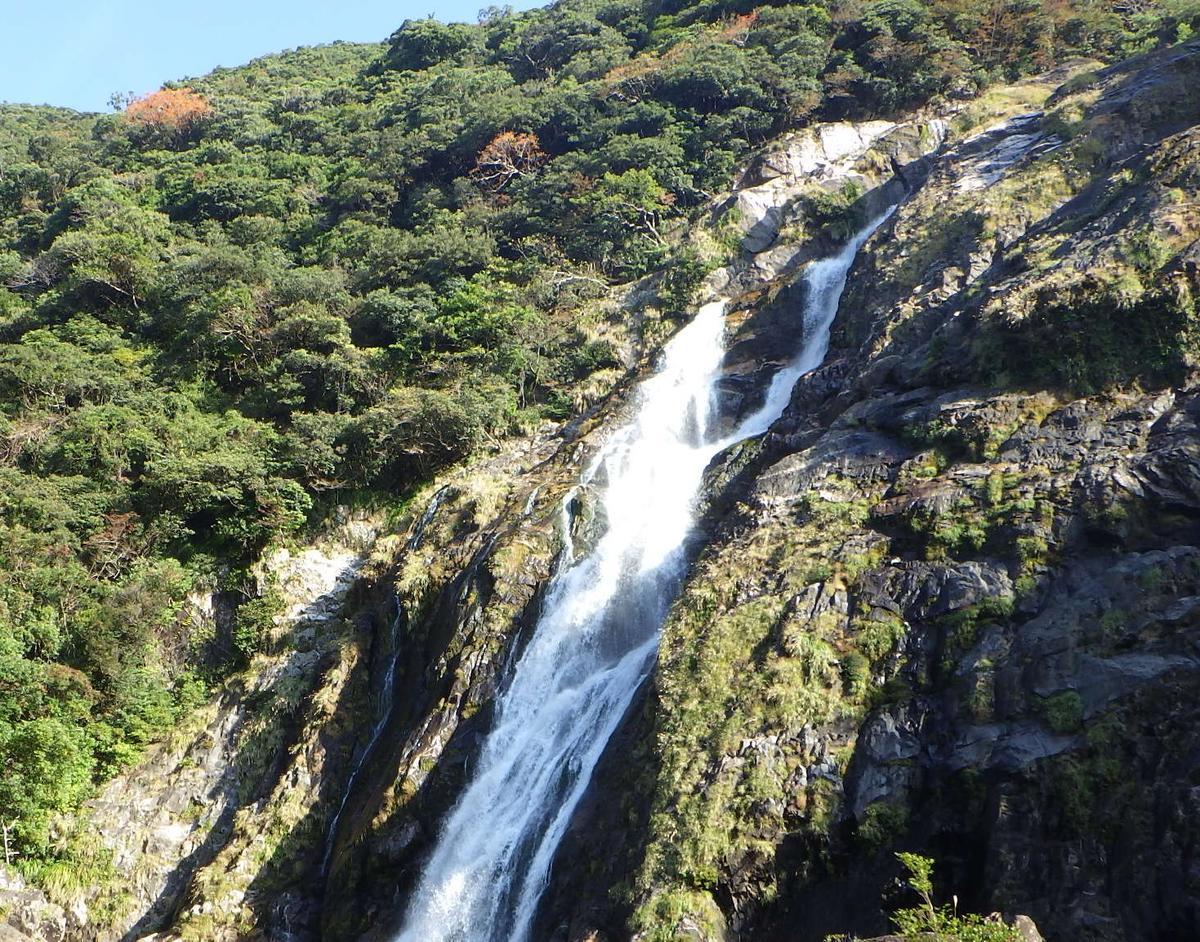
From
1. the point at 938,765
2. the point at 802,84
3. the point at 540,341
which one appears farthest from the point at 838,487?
the point at 802,84

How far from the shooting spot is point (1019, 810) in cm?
1072

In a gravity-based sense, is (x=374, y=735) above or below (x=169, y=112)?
below

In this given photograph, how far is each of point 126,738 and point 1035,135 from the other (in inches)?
1116

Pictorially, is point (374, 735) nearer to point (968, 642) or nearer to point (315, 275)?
point (968, 642)

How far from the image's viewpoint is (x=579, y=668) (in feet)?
59.7

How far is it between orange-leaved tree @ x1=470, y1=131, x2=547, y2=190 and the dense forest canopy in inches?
5.6

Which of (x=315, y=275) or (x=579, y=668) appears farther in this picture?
(x=315, y=275)

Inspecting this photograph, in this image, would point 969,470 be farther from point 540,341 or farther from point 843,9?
point 843,9

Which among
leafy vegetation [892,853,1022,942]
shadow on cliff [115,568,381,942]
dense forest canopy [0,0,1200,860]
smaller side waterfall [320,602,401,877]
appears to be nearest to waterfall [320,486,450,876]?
smaller side waterfall [320,602,401,877]

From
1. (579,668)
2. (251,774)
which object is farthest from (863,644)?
(251,774)

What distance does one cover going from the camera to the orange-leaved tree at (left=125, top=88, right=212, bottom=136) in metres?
55.6

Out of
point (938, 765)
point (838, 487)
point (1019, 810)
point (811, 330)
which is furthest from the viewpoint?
point (811, 330)

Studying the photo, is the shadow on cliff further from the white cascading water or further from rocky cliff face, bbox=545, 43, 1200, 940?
rocky cliff face, bbox=545, 43, 1200, 940

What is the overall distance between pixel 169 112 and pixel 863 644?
5648 cm
